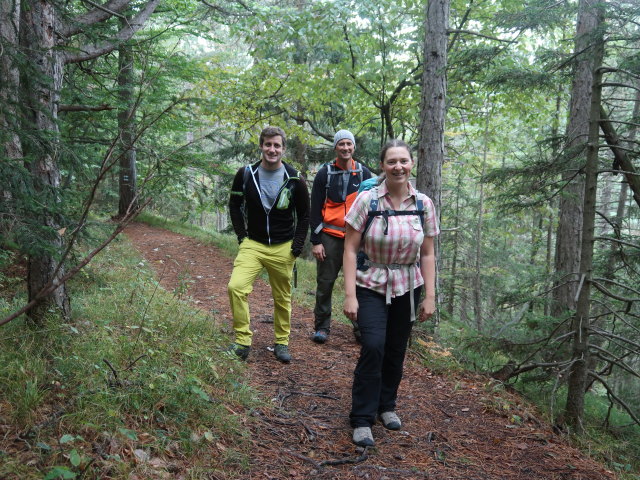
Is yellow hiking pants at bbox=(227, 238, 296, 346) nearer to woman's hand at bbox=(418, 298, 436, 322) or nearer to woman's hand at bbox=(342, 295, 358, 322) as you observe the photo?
woman's hand at bbox=(342, 295, 358, 322)

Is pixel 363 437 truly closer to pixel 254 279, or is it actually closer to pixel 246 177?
pixel 254 279

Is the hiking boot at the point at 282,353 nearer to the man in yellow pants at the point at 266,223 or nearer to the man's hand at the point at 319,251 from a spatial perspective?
the man in yellow pants at the point at 266,223

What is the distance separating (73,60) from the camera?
5.05m

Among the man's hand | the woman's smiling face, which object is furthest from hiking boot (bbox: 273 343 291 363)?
the woman's smiling face

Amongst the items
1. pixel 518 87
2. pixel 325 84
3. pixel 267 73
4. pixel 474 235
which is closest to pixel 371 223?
pixel 518 87

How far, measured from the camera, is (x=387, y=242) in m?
3.38

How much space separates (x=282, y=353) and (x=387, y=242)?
2270 millimetres

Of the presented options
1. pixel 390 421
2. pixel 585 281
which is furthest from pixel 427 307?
pixel 585 281

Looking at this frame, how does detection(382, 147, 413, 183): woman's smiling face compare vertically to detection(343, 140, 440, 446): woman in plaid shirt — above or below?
above

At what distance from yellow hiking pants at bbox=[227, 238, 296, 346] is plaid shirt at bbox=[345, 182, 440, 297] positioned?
4.98 ft

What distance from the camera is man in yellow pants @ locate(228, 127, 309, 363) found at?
15.1 ft

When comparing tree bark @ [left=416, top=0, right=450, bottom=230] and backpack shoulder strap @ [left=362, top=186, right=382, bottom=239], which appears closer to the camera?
backpack shoulder strap @ [left=362, top=186, right=382, bottom=239]

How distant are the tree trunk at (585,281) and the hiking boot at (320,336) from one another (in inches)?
113

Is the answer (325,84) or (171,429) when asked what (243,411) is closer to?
(171,429)
